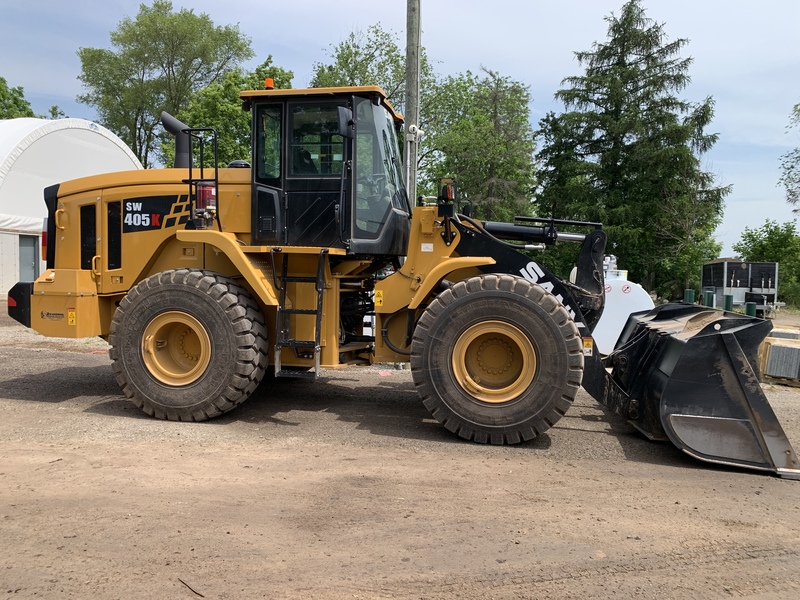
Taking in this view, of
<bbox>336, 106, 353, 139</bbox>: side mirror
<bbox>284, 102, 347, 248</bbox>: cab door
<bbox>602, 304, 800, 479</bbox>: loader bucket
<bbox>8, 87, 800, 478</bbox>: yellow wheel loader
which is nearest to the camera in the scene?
<bbox>602, 304, 800, 479</bbox>: loader bucket

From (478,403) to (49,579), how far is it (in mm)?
3462

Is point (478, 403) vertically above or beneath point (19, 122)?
beneath

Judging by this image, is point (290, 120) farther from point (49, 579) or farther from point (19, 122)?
point (19, 122)

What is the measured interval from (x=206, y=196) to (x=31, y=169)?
20.3 m

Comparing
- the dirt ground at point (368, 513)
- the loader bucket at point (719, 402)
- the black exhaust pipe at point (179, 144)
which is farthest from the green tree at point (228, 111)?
the loader bucket at point (719, 402)

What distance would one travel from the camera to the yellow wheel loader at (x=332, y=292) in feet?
18.1

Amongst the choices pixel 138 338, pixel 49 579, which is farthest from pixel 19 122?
pixel 49 579

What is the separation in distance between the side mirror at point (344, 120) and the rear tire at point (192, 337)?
1.79 meters

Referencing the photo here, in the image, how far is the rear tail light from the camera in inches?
252

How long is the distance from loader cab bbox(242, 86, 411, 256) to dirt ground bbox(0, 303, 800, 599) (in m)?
1.85

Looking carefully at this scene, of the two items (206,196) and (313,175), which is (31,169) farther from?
(313,175)

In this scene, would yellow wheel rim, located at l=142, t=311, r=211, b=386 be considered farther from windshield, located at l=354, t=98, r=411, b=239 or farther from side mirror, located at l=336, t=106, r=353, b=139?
side mirror, located at l=336, t=106, r=353, b=139

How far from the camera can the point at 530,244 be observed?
6.64 meters

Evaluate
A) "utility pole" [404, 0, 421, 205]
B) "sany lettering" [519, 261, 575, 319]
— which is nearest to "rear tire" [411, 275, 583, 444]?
"sany lettering" [519, 261, 575, 319]
